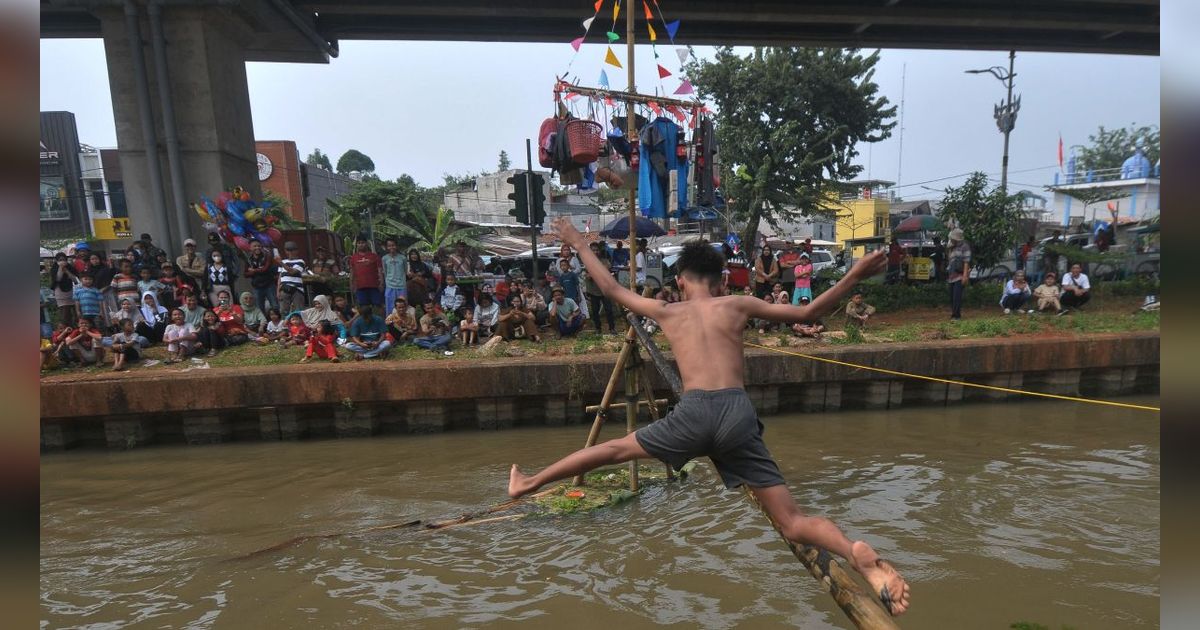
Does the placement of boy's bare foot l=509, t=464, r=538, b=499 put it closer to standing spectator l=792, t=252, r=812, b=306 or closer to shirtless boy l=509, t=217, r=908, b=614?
shirtless boy l=509, t=217, r=908, b=614

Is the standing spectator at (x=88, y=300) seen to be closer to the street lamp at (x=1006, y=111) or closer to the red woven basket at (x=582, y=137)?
the red woven basket at (x=582, y=137)

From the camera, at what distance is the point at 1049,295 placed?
426 inches

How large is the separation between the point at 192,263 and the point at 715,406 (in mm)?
11439

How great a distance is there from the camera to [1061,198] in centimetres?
2770

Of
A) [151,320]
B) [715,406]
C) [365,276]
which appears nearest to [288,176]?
[151,320]

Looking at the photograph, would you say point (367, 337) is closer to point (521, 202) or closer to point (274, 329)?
point (274, 329)

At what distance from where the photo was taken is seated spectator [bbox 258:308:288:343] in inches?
380

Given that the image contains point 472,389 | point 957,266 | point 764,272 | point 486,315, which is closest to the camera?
point 472,389

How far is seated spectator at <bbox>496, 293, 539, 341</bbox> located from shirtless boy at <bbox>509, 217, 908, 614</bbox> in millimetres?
6342

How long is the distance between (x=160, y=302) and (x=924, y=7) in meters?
19.7

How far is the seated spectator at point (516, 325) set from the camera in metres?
9.72

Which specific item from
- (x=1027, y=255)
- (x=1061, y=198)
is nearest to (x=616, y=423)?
(x=1027, y=255)

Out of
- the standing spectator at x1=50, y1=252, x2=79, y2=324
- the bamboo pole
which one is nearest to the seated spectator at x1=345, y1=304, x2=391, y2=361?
the standing spectator at x1=50, y1=252, x2=79, y2=324

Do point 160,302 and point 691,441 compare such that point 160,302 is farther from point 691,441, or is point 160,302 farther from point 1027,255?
point 1027,255
